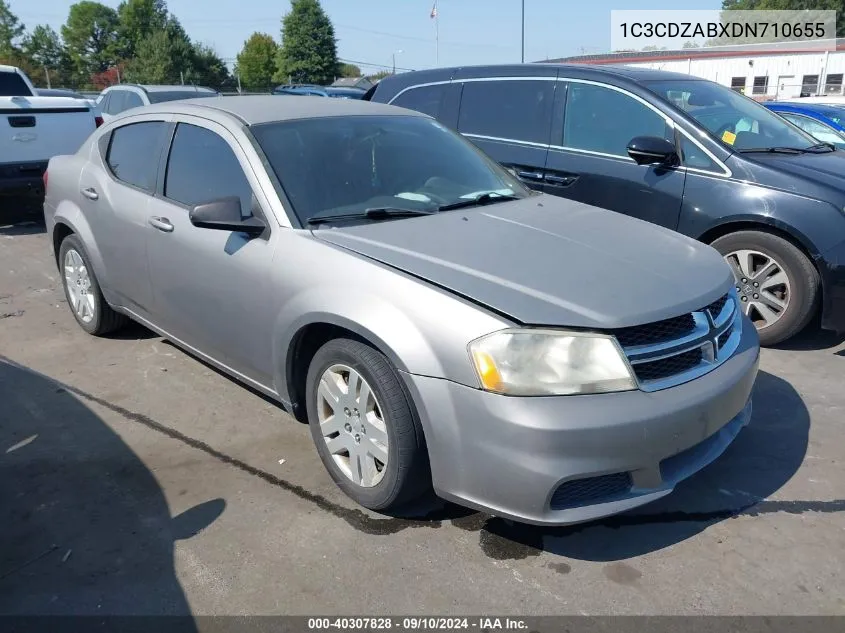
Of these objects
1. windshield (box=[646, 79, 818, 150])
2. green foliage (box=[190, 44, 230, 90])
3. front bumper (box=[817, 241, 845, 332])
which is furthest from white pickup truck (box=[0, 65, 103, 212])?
green foliage (box=[190, 44, 230, 90])

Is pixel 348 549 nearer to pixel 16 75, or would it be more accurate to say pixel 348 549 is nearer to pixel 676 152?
pixel 676 152

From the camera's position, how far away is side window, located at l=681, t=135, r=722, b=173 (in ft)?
15.8

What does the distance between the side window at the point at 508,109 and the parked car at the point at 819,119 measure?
5.96 metres

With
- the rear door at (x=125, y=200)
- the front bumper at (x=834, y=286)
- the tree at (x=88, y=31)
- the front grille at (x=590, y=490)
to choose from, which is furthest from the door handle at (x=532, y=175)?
the tree at (x=88, y=31)

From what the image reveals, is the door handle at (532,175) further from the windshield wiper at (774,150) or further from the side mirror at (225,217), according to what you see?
the side mirror at (225,217)

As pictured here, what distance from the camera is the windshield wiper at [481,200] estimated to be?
348 cm

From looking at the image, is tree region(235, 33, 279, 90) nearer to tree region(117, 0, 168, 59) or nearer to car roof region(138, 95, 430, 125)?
tree region(117, 0, 168, 59)

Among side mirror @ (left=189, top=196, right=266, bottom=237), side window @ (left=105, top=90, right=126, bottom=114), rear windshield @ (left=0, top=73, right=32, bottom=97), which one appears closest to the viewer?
side mirror @ (left=189, top=196, right=266, bottom=237)

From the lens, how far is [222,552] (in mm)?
2760

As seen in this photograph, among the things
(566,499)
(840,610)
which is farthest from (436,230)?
(840,610)

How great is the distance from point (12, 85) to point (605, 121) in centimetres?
1049

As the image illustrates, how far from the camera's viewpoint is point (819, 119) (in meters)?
11.2

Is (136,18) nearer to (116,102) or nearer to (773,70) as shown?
(773,70)

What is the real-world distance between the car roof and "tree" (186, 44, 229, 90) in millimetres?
53829
